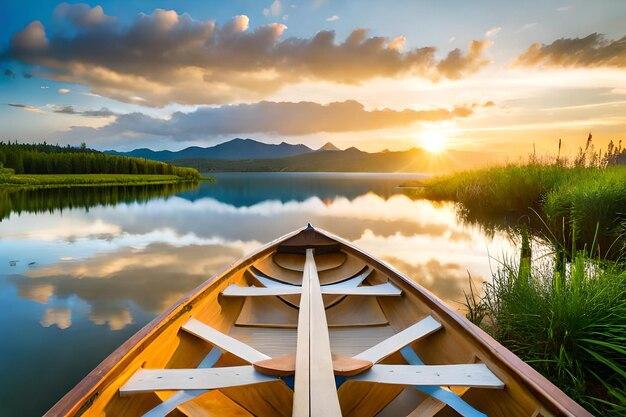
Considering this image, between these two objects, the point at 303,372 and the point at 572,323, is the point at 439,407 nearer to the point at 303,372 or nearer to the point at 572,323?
the point at 303,372

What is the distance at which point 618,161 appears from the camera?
11.0 m

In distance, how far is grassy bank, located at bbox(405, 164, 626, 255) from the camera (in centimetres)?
707

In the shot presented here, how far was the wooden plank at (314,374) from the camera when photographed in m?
1.62

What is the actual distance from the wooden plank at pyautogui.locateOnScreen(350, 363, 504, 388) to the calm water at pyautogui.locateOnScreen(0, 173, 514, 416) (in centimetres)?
310

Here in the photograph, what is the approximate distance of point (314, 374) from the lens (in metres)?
1.89

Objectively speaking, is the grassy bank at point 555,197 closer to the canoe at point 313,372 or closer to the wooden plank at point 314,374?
the canoe at point 313,372

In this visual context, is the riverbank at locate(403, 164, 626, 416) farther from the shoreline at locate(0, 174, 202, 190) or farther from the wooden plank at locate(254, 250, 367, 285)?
the shoreline at locate(0, 174, 202, 190)

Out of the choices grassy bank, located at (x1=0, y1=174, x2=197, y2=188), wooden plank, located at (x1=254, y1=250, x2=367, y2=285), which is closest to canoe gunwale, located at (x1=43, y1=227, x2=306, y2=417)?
wooden plank, located at (x1=254, y1=250, x2=367, y2=285)

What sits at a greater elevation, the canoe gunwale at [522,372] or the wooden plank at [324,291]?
the canoe gunwale at [522,372]

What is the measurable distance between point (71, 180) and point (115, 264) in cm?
4365

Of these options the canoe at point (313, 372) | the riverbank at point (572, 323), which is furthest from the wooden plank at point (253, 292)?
the riverbank at point (572, 323)

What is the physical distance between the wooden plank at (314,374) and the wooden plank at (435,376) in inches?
7.8

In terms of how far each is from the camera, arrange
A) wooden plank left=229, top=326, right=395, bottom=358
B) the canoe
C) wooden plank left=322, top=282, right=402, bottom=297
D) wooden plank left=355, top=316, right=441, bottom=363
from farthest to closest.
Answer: wooden plank left=322, top=282, right=402, bottom=297 → wooden plank left=229, top=326, right=395, bottom=358 → wooden plank left=355, top=316, right=441, bottom=363 → the canoe

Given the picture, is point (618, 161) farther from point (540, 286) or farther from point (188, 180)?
point (188, 180)
